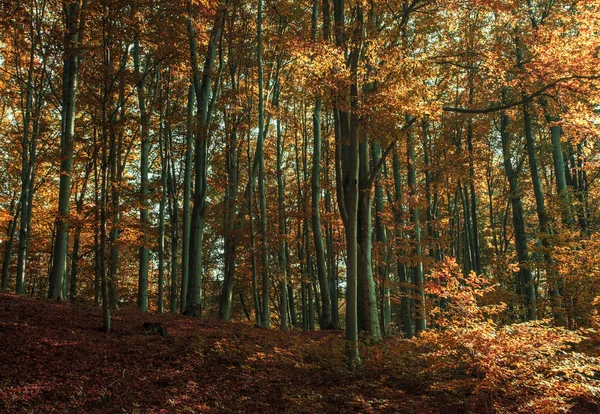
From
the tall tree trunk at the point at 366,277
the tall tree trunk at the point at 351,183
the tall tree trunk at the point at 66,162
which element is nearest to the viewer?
the tall tree trunk at the point at 351,183

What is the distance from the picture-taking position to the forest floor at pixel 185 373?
493 centimetres

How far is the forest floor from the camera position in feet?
16.2

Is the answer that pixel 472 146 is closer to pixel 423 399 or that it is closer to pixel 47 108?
pixel 423 399

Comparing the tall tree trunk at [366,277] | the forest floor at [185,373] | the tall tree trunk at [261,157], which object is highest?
the tall tree trunk at [261,157]

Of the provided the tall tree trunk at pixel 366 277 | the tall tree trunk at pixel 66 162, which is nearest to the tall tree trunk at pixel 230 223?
the tall tree trunk at pixel 66 162

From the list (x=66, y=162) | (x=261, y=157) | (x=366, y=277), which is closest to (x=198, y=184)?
(x=261, y=157)

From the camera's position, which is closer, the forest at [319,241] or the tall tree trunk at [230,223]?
the forest at [319,241]

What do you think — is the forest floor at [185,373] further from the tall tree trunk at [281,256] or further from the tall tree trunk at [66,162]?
the tall tree trunk at [281,256]

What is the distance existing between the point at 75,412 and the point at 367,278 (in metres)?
5.64

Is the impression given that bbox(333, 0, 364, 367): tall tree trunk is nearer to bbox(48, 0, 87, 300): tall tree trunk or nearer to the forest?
the forest

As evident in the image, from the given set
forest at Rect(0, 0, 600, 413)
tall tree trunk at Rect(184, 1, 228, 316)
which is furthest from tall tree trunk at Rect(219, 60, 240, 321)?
tall tree trunk at Rect(184, 1, 228, 316)

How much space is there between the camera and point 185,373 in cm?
601

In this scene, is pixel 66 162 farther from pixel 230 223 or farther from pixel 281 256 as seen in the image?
pixel 281 256

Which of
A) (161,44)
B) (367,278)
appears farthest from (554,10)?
(161,44)
